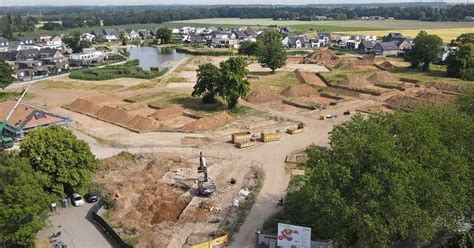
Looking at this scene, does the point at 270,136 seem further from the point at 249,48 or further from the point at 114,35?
the point at 114,35

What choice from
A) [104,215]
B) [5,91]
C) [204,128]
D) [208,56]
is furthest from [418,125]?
[208,56]

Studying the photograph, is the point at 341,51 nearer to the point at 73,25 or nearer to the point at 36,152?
the point at 36,152

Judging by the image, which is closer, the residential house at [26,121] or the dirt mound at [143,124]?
the residential house at [26,121]

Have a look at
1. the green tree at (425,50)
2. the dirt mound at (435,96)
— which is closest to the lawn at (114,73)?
the dirt mound at (435,96)

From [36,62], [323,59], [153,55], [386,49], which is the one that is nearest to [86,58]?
[36,62]

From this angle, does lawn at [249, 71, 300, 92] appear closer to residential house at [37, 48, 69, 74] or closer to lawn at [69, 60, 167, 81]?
lawn at [69, 60, 167, 81]

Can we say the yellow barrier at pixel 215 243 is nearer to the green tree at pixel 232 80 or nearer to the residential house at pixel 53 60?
the green tree at pixel 232 80
